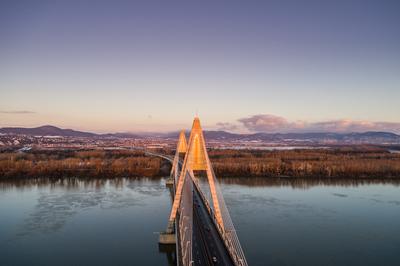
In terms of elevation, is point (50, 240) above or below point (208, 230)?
below

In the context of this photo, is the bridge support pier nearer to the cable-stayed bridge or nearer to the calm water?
the cable-stayed bridge

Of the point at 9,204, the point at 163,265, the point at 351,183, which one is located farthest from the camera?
the point at 351,183

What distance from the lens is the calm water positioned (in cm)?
1753

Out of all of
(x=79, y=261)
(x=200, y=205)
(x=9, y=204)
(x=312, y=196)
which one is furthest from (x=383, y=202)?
(x=9, y=204)

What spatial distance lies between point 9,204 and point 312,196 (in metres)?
29.1

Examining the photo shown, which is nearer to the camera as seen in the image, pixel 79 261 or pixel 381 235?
pixel 79 261

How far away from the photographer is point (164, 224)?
23938 mm

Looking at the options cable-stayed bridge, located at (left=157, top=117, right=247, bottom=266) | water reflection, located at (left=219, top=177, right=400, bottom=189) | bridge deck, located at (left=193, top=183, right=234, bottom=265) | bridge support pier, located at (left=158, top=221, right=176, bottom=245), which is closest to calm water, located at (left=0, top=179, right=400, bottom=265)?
bridge support pier, located at (left=158, top=221, right=176, bottom=245)

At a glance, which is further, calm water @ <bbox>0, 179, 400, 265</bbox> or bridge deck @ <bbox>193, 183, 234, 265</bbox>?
calm water @ <bbox>0, 179, 400, 265</bbox>

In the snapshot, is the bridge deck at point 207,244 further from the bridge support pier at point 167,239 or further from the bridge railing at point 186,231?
the bridge support pier at point 167,239

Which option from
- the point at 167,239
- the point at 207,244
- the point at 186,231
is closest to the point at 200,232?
the point at 186,231

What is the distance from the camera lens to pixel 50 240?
19703 millimetres

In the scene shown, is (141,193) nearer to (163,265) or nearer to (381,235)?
(163,265)

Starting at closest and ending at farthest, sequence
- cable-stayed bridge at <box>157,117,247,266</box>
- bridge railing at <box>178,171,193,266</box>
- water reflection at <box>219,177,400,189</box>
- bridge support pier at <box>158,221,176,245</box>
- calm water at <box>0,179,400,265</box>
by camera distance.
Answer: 1. bridge railing at <box>178,171,193,266</box>
2. cable-stayed bridge at <box>157,117,247,266</box>
3. calm water at <box>0,179,400,265</box>
4. bridge support pier at <box>158,221,176,245</box>
5. water reflection at <box>219,177,400,189</box>
